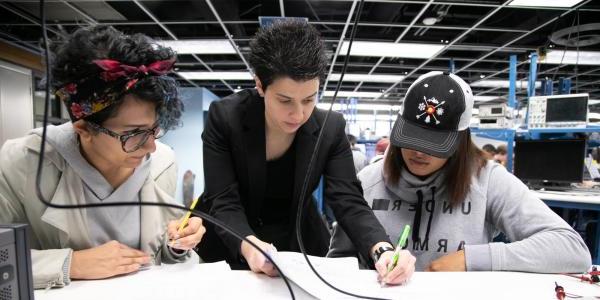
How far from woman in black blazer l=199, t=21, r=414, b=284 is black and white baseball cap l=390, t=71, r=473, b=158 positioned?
213 millimetres

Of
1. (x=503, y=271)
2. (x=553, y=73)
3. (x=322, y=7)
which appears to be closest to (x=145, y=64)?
(x=503, y=271)

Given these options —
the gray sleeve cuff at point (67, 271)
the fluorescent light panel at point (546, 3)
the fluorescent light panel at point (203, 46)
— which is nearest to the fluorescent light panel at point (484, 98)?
the fluorescent light panel at point (546, 3)

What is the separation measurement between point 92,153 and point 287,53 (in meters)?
0.61

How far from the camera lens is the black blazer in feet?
3.41

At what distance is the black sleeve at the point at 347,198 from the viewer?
0.98 metres

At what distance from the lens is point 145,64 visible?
89cm

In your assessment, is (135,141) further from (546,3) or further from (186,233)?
(546,3)

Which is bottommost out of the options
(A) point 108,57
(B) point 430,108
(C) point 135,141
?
(C) point 135,141

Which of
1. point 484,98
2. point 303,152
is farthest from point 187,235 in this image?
point 484,98

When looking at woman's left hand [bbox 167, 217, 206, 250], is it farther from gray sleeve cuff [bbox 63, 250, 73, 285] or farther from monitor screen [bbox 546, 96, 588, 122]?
monitor screen [bbox 546, 96, 588, 122]

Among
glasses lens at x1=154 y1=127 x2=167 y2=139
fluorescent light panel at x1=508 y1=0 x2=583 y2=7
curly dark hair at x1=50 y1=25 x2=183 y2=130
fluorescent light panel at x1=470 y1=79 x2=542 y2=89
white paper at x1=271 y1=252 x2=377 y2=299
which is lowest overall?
white paper at x1=271 y1=252 x2=377 y2=299

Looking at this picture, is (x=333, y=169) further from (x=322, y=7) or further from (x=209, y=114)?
(x=322, y=7)

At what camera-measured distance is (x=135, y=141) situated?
34.7 inches

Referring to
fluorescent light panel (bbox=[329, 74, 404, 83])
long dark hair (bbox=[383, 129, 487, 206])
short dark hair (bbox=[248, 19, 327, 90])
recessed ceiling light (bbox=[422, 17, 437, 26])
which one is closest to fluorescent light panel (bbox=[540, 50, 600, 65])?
recessed ceiling light (bbox=[422, 17, 437, 26])
